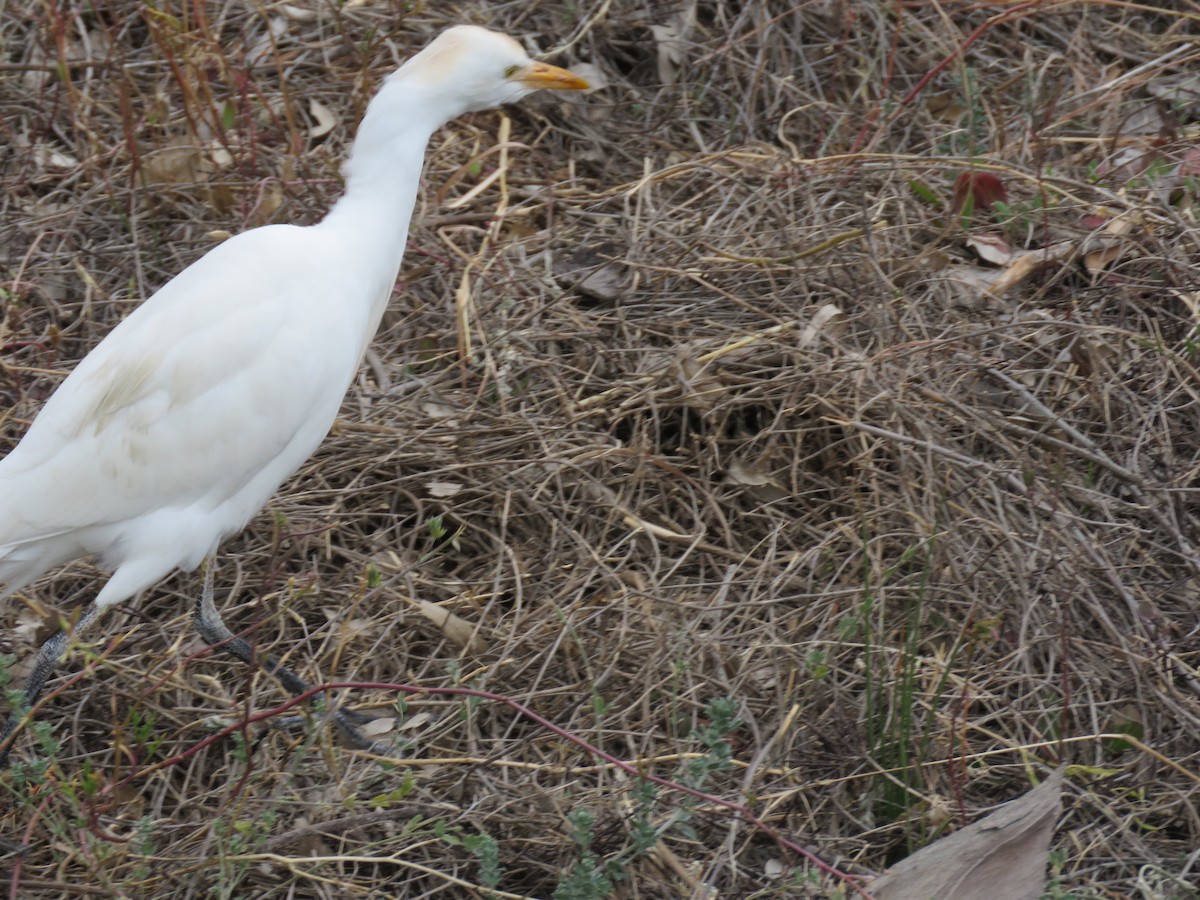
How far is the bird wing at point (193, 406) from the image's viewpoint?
244 centimetres

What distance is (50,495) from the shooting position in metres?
2.41

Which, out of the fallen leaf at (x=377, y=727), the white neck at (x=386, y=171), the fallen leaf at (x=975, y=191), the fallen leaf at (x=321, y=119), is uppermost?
the white neck at (x=386, y=171)

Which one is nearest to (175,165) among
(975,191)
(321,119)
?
(321,119)

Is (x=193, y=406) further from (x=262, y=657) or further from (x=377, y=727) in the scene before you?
(x=377, y=727)

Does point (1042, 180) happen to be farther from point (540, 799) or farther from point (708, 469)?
point (540, 799)

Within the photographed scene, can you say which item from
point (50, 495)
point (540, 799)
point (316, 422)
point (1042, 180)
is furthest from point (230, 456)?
point (1042, 180)

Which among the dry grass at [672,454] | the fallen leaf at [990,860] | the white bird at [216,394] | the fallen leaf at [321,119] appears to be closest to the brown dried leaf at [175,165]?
the dry grass at [672,454]

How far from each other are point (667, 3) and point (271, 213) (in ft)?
4.61

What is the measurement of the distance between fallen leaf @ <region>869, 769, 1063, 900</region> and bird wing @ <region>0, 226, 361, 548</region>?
52.6 inches

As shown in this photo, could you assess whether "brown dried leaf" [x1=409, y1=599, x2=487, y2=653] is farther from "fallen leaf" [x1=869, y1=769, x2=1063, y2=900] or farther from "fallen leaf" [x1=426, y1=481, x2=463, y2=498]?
"fallen leaf" [x1=869, y1=769, x2=1063, y2=900]

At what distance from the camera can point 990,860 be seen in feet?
6.92

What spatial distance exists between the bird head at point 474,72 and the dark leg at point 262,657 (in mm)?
1038

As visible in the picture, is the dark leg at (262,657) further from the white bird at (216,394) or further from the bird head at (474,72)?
the bird head at (474,72)

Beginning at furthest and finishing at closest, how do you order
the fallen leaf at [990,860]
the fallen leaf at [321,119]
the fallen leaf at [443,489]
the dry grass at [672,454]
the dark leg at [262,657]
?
the fallen leaf at [321,119] → the fallen leaf at [443,489] → the dark leg at [262,657] → the dry grass at [672,454] → the fallen leaf at [990,860]
